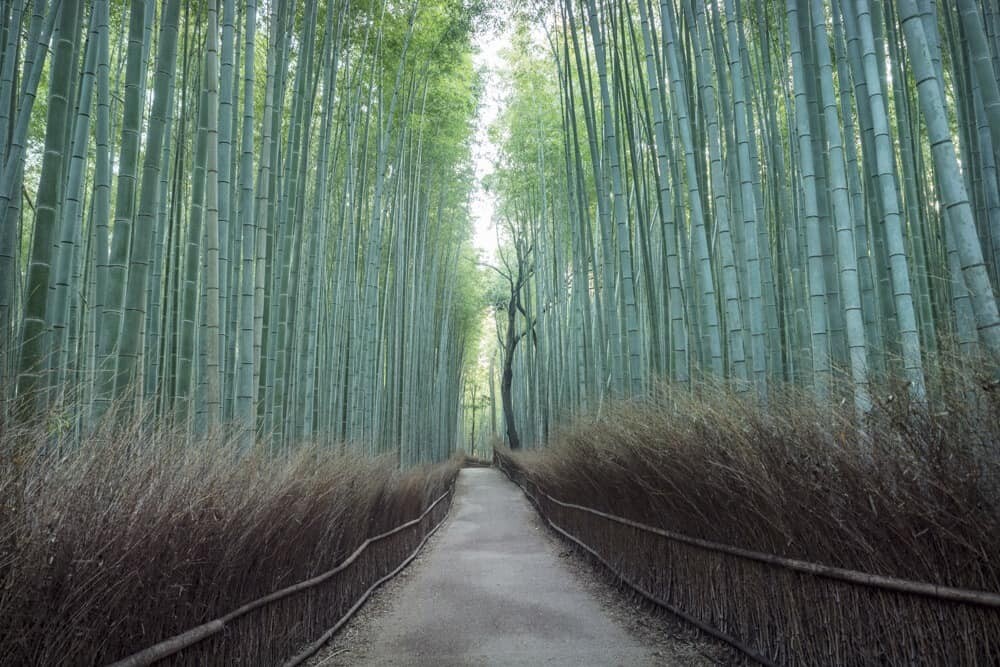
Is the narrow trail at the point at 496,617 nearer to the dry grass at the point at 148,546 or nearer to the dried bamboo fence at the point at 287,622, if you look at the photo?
the dried bamboo fence at the point at 287,622

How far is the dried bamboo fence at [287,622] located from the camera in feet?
5.65

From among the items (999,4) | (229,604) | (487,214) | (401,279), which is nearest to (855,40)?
(999,4)

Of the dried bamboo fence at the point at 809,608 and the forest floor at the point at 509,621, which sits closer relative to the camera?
the dried bamboo fence at the point at 809,608

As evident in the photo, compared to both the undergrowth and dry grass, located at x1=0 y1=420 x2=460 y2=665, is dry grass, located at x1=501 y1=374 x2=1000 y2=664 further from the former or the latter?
dry grass, located at x1=0 y1=420 x2=460 y2=665

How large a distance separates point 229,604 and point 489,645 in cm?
137

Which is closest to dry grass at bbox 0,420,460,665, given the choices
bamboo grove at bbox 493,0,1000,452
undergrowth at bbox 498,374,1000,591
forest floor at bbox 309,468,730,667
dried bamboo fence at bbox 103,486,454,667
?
dried bamboo fence at bbox 103,486,454,667

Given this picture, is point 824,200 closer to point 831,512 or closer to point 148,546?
point 831,512

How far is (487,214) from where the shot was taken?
49.7ft

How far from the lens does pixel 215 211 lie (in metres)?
3.31

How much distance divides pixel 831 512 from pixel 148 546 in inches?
70.4

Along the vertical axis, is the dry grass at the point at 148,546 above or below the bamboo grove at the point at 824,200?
below

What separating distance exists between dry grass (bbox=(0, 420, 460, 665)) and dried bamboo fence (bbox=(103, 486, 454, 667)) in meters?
0.01

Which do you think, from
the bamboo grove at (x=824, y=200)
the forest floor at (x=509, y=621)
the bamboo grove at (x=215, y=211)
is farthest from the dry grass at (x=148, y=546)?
the bamboo grove at (x=824, y=200)

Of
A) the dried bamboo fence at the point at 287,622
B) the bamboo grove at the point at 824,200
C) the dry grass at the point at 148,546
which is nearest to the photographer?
the dry grass at the point at 148,546
